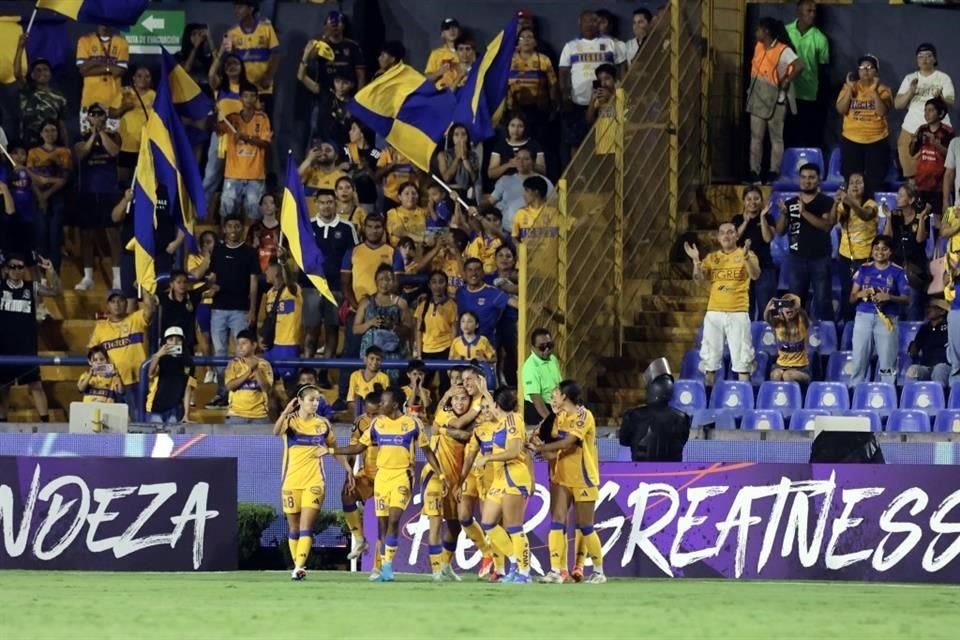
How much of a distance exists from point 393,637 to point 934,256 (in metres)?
11.5

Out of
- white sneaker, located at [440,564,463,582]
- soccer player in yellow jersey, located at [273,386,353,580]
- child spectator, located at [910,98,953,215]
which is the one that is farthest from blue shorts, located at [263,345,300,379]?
child spectator, located at [910,98,953,215]

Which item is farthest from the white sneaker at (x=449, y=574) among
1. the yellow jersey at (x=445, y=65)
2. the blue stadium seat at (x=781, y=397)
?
the yellow jersey at (x=445, y=65)

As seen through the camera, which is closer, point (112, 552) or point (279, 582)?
point (279, 582)

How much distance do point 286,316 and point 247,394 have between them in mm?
1579

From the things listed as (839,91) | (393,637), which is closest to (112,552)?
(393,637)

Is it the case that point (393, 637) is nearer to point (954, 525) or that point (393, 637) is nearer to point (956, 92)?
point (954, 525)

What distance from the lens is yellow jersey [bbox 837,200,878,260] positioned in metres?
23.1

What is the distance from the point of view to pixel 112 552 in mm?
20312

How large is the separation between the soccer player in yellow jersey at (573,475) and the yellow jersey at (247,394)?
15.5ft

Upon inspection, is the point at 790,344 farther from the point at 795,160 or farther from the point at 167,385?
the point at 167,385

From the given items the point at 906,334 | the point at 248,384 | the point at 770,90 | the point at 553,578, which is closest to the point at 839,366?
the point at 906,334

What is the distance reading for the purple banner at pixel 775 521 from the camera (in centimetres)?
1950

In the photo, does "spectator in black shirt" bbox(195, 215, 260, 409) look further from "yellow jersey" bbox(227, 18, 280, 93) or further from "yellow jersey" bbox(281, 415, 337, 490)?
"yellow jersey" bbox(281, 415, 337, 490)

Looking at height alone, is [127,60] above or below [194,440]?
above
